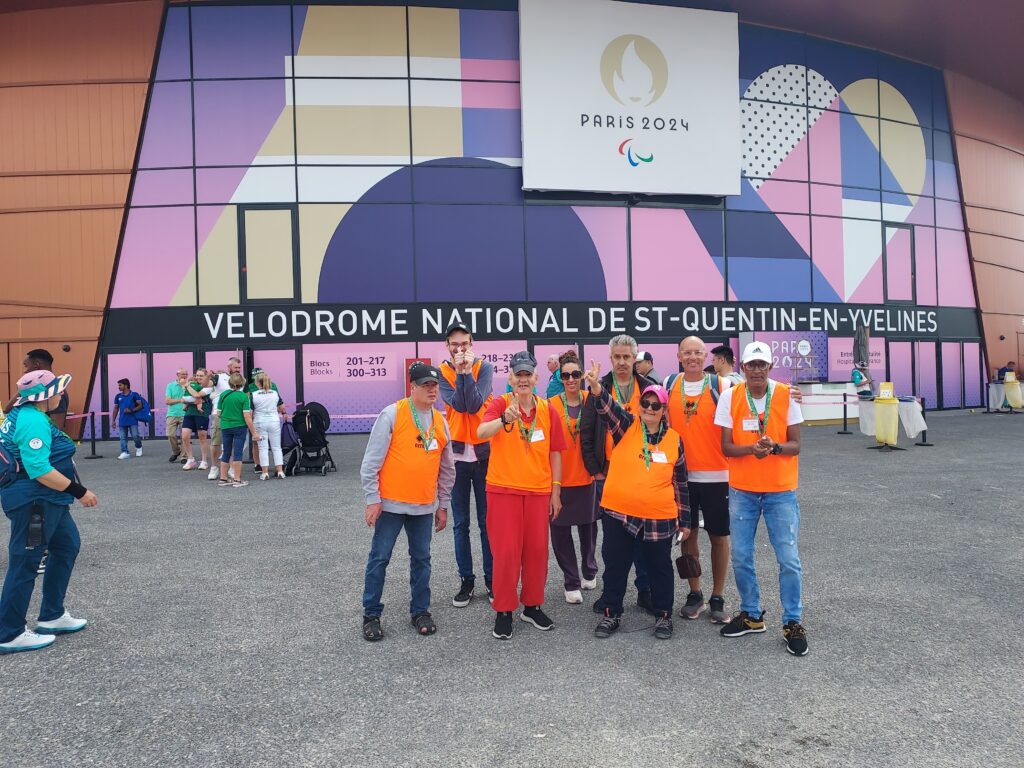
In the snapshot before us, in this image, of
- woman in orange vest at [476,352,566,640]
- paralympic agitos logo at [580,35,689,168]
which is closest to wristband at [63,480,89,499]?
woman in orange vest at [476,352,566,640]

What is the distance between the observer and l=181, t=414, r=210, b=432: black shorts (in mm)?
11781

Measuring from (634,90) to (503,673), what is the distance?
60.1ft

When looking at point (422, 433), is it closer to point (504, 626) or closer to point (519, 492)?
point (519, 492)

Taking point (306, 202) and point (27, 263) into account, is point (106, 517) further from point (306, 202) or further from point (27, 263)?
point (27, 263)

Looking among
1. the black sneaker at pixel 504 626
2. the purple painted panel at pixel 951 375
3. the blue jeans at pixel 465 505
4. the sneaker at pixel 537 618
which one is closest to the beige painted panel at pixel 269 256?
the blue jeans at pixel 465 505

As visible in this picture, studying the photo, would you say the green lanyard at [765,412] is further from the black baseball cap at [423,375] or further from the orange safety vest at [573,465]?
the black baseball cap at [423,375]

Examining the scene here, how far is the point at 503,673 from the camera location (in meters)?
3.52

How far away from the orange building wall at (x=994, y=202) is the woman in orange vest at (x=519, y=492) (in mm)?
25229

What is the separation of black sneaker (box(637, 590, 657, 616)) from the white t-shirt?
4.50 feet

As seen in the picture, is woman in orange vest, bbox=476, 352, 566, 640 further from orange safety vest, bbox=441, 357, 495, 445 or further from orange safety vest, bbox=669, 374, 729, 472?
orange safety vest, bbox=669, 374, 729, 472

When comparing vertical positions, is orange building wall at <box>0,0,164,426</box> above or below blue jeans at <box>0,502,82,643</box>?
above

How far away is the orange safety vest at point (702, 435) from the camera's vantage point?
13.9 ft

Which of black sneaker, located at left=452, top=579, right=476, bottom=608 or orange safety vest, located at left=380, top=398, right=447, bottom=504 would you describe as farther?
black sneaker, located at left=452, top=579, right=476, bottom=608

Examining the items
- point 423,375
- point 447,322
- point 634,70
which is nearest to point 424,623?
point 423,375
